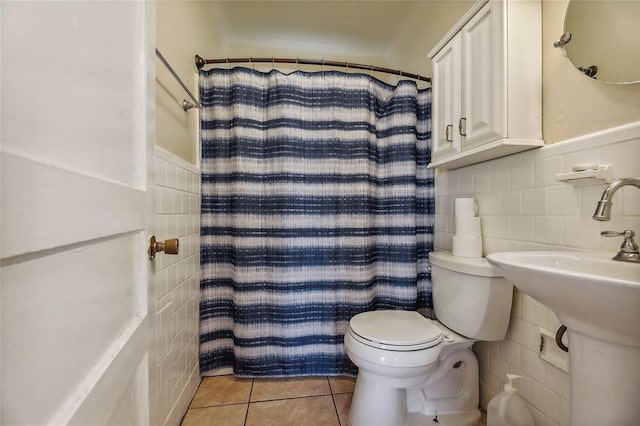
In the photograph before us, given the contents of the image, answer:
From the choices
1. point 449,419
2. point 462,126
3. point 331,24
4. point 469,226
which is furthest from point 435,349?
point 331,24

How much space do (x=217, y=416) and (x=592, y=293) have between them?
147 cm

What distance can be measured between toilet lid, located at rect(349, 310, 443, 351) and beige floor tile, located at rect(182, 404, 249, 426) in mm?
681

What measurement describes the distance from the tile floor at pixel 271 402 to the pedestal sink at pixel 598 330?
761 millimetres

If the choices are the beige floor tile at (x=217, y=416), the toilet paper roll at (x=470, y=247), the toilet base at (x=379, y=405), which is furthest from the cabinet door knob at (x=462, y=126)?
the beige floor tile at (x=217, y=416)

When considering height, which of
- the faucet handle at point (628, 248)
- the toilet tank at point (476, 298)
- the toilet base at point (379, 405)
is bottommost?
the toilet base at point (379, 405)

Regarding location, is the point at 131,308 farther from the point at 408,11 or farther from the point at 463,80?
the point at 408,11

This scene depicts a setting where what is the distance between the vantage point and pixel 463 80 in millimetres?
1168

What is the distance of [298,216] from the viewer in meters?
1.47

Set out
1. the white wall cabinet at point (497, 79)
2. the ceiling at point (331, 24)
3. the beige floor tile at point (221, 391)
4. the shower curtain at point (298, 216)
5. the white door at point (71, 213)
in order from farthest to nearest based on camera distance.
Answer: the ceiling at point (331, 24), the shower curtain at point (298, 216), the beige floor tile at point (221, 391), the white wall cabinet at point (497, 79), the white door at point (71, 213)

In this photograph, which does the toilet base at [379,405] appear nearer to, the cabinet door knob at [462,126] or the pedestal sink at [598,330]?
the pedestal sink at [598,330]

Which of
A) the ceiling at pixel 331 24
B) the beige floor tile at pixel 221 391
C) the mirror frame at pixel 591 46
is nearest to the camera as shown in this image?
the mirror frame at pixel 591 46

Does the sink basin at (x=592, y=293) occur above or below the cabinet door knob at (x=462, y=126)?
below

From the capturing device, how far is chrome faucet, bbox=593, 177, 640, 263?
64 centimetres

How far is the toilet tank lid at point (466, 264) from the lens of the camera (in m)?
1.05
